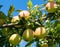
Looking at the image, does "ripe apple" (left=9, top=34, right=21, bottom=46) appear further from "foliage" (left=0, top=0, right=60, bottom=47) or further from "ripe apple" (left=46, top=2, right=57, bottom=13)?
"ripe apple" (left=46, top=2, right=57, bottom=13)

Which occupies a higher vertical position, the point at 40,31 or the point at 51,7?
the point at 51,7

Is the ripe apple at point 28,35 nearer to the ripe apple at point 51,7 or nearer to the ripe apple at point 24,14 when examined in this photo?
the ripe apple at point 24,14

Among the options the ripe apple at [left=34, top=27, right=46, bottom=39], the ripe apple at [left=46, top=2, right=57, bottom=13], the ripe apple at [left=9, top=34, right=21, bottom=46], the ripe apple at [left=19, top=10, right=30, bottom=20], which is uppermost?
the ripe apple at [left=46, top=2, right=57, bottom=13]

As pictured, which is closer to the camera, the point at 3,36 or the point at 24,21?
the point at 24,21

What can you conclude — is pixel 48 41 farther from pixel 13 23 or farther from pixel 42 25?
pixel 13 23

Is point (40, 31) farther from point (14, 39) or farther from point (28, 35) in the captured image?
point (14, 39)

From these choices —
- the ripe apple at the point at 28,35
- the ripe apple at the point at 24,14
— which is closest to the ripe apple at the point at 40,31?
the ripe apple at the point at 28,35

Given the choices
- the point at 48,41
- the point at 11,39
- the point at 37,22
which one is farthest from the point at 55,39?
the point at 11,39

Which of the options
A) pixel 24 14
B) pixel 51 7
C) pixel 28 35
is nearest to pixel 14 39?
pixel 28 35

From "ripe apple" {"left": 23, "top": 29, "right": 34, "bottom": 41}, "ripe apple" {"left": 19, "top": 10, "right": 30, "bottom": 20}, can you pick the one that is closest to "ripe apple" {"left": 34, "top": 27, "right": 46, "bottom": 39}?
"ripe apple" {"left": 23, "top": 29, "right": 34, "bottom": 41}

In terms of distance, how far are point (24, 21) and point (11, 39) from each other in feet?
0.67

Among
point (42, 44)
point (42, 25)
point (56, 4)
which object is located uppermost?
point (56, 4)

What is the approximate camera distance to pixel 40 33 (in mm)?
2096

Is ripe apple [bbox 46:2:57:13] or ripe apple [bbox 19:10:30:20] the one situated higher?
ripe apple [bbox 46:2:57:13]
